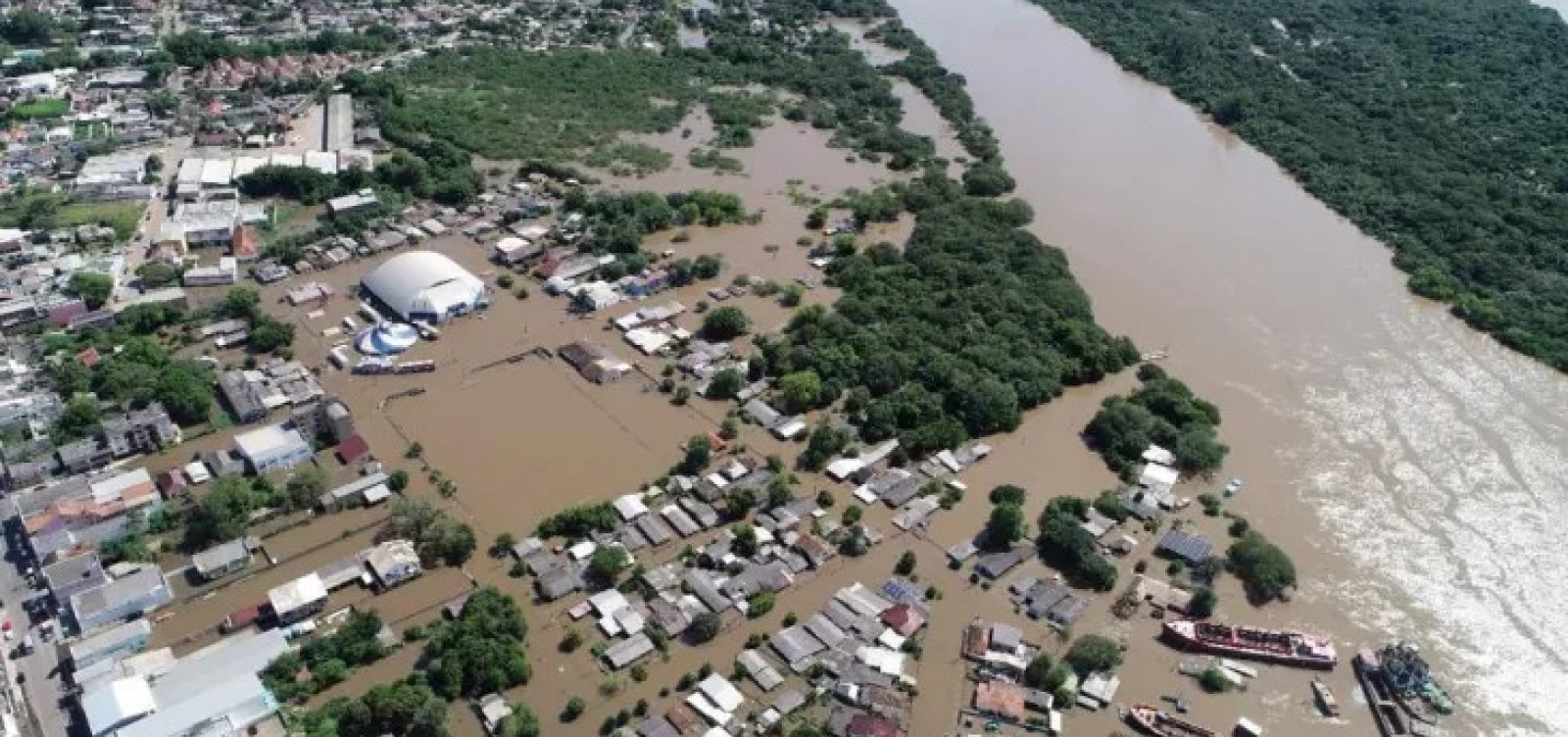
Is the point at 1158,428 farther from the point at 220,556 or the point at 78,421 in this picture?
the point at 78,421

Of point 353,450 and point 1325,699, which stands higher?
point 1325,699

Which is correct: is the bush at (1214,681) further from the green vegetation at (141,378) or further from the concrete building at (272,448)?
the green vegetation at (141,378)

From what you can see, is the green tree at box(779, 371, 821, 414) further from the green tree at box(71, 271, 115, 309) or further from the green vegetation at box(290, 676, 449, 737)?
the green tree at box(71, 271, 115, 309)

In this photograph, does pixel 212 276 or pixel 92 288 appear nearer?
pixel 92 288

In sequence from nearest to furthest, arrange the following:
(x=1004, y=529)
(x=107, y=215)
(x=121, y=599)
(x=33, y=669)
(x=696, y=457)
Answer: (x=33, y=669)
(x=121, y=599)
(x=1004, y=529)
(x=696, y=457)
(x=107, y=215)

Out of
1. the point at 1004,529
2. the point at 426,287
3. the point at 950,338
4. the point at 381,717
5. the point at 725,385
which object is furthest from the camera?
the point at 426,287

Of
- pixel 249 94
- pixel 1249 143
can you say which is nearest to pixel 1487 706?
pixel 1249 143

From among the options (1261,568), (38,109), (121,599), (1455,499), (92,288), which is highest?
(1455,499)

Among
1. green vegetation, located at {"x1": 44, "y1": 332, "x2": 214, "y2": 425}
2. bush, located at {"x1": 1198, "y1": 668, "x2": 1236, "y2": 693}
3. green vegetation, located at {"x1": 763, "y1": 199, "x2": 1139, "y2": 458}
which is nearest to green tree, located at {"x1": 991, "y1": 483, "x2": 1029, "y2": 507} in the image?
green vegetation, located at {"x1": 763, "y1": 199, "x2": 1139, "y2": 458}

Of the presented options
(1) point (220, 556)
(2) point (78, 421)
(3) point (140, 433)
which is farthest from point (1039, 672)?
(2) point (78, 421)
